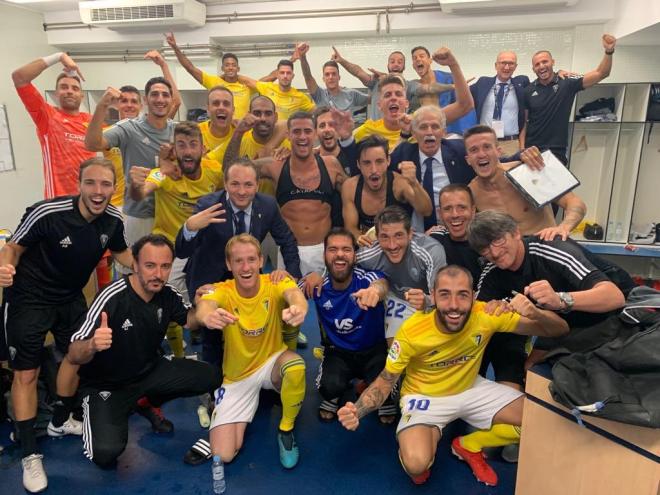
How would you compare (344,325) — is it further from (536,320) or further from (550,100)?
(550,100)

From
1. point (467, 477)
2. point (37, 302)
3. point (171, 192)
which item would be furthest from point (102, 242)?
point (467, 477)

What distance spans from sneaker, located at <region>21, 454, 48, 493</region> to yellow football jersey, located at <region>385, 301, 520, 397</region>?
1.92 m

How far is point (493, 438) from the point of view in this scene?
2566mm

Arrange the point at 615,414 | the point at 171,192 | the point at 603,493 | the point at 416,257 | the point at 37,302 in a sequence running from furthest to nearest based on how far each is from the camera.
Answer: the point at 171,192
the point at 416,257
the point at 37,302
the point at 603,493
the point at 615,414

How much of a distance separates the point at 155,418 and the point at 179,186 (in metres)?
1.66

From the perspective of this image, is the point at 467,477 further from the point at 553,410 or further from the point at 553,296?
the point at 553,296

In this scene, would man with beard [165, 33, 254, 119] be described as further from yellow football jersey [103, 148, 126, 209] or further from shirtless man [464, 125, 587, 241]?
shirtless man [464, 125, 587, 241]

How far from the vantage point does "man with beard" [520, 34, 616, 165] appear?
197 inches

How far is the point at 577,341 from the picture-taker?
2303mm

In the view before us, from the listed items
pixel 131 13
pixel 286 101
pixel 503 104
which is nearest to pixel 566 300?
pixel 503 104

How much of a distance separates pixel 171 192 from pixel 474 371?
8.23ft

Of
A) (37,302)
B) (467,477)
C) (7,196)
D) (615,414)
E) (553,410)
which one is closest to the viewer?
(615,414)

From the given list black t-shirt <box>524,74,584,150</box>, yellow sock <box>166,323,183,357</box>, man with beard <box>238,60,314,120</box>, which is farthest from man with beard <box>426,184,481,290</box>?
man with beard <box>238,60,314,120</box>

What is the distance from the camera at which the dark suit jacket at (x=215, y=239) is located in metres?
3.21
